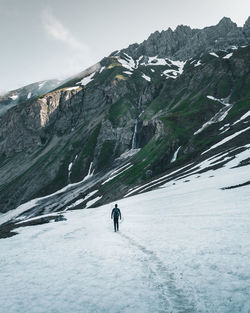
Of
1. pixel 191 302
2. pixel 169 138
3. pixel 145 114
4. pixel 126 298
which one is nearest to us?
pixel 191 302

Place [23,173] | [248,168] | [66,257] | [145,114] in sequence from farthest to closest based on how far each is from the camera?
[23,173] < [145,114] < [248,168] < [66,257]

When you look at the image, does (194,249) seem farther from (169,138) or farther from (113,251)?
(169,138)

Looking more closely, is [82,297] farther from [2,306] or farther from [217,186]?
[217,186]

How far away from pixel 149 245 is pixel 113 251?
87.1 inches

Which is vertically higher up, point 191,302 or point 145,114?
point 145,114

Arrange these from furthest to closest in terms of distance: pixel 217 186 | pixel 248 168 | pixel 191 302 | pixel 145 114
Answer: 1. pixel 145 114
2. pixel 248 168
3. pixel 217 186
4. pixel 191 302

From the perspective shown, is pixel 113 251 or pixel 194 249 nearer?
pixel 194 249

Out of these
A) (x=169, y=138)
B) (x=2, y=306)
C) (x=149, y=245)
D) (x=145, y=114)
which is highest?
(x=145, y=114)

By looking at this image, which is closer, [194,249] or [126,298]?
[126,298]

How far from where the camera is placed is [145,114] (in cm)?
18062

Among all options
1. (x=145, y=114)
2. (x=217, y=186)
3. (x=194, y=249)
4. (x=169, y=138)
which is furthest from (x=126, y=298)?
(x=145, y=114)

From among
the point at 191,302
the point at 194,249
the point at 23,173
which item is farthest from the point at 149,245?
the point at 23,173

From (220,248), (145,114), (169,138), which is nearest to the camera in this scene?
(220,248)

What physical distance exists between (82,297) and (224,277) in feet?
16.2
